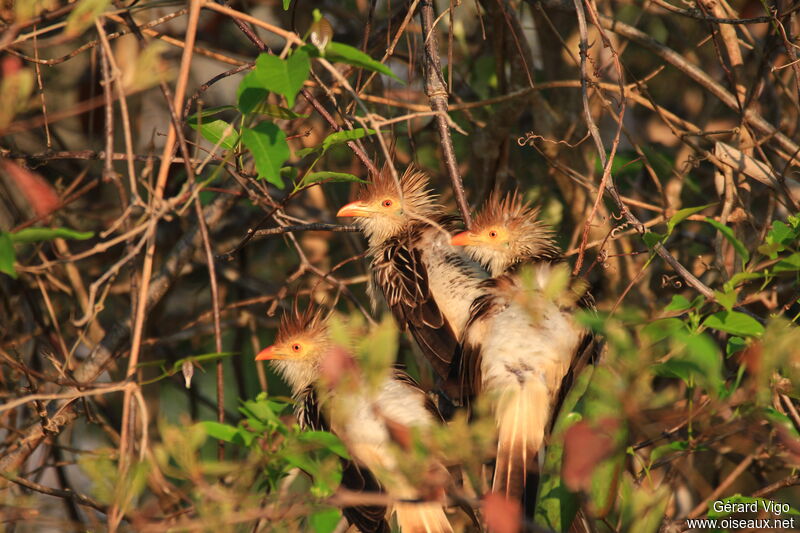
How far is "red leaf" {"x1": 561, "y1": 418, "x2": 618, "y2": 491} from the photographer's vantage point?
171 cm

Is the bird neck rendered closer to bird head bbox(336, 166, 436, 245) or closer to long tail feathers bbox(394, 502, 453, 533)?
bird head bbox(336, 166, 436, 245)

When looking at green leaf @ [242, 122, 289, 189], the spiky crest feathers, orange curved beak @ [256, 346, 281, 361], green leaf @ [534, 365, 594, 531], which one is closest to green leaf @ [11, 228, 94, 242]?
green leaf @ [242, 122, 289, 189]

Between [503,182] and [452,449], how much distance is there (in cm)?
280

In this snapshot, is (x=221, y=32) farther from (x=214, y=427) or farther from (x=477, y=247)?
(x=214, y=427)

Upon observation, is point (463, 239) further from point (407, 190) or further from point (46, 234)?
point (46, 234)

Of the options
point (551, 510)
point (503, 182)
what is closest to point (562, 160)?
point (503, 182)

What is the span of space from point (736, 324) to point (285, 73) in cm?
128

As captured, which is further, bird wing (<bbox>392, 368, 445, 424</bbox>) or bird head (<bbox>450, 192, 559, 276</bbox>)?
bird head (<bbox>450, 192, 559, 276</bbox>)

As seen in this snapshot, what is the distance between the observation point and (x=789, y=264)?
2154 millimetres

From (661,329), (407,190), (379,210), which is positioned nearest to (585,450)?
(661,329)

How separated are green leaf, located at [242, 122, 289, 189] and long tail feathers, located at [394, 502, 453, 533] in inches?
57.4

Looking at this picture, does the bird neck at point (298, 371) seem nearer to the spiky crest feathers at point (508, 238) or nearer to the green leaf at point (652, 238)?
the spiky crest feathers at point (508, 238)

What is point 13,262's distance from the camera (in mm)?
1778

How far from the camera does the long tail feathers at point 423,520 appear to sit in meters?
3.00
